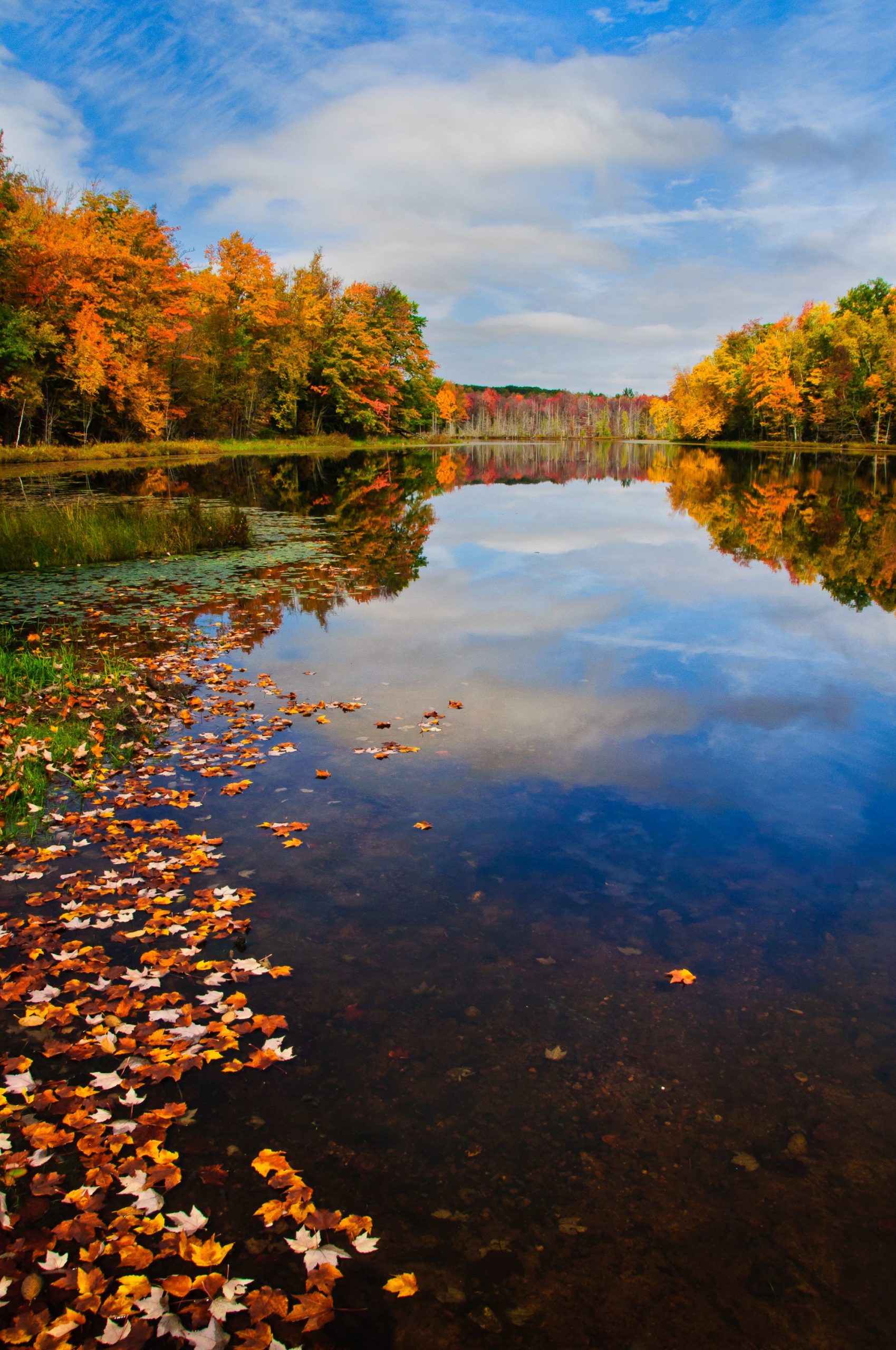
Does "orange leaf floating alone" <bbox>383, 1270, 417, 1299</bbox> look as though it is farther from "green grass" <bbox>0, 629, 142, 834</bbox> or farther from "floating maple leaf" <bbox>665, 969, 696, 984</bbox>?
"green grass" <bbox>0, 629, 142, 834</bbox>

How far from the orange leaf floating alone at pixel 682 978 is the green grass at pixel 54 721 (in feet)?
15.5

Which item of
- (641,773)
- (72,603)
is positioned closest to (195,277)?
(72,603)

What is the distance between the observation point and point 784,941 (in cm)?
459

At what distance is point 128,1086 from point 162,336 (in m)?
48.1

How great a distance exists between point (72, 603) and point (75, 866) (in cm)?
866

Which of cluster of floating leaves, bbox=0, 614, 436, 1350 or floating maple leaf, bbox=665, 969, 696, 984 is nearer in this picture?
cluster of floating leaves, bbox=0, 614, 436, 1350

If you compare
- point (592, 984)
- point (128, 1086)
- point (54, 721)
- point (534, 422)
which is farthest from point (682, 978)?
point (534, 422)

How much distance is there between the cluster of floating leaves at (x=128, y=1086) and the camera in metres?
2.64

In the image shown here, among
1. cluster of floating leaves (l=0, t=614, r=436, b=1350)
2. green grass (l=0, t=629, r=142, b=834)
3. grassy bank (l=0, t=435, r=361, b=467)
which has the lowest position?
cluster of floating leaves (l=0, t=614, r=436, b=1350)

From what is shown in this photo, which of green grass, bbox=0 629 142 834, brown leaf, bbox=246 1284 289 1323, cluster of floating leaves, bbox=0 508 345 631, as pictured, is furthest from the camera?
cluster of floating leaves, bbox=0 508 345 631

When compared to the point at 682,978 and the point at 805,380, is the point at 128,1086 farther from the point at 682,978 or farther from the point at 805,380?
the point at 805,380

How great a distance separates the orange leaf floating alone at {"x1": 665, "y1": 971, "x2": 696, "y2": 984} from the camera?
4250 millimetres

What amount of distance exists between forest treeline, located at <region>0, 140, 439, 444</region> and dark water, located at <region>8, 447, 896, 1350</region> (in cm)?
3583

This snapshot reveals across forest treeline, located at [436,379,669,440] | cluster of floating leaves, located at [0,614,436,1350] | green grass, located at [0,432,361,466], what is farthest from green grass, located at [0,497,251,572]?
forest treeline, located at [436,379,669,440]
